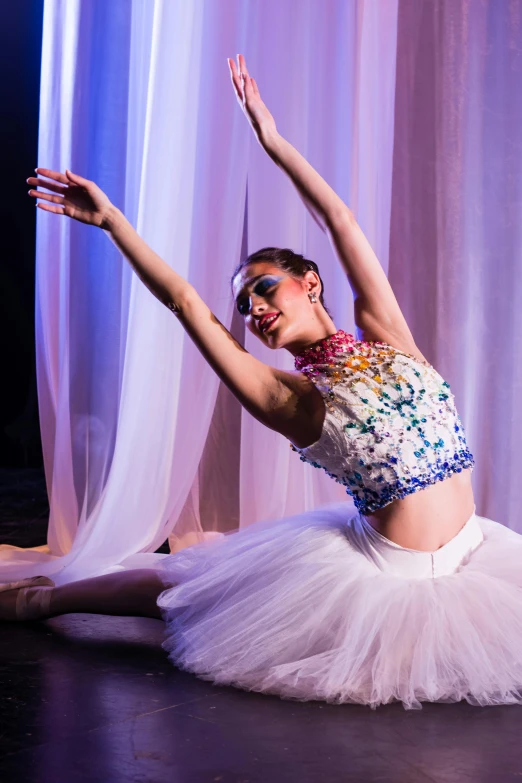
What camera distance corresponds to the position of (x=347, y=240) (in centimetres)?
202

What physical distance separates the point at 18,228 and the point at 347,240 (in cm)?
296

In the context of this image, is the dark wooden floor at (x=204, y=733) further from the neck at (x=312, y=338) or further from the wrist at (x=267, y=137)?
the wrist at (x=267, y=137)

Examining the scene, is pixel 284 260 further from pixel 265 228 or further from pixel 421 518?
pixel 265 228

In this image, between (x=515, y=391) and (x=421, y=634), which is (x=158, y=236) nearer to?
(x=515, y=391)

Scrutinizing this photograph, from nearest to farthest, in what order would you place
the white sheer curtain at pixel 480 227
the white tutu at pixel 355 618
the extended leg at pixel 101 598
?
1. the white tutu at pixel 355 618
2. the extended leg at pixel 101 598
3. the white sheer curtain at pixel 480 227

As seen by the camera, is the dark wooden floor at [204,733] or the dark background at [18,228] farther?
the dark background at [18,228]

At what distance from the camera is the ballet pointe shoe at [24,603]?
6.91ft

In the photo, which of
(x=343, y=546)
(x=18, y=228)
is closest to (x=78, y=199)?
(x=343, y=546)

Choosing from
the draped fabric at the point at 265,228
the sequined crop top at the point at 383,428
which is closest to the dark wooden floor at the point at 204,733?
the sequined crop top at the point at 383,428

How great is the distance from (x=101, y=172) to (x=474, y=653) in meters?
2.24

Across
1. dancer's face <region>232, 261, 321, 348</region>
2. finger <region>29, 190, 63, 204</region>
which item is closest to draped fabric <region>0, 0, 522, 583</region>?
dancer's face <region>232, 261, 321, 348</region>

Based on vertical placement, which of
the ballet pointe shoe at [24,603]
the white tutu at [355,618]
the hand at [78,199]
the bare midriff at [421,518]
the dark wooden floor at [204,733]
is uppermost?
the hand at [78,199]

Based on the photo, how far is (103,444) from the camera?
121 inches

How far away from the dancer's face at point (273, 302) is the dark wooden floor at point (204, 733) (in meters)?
0.71
